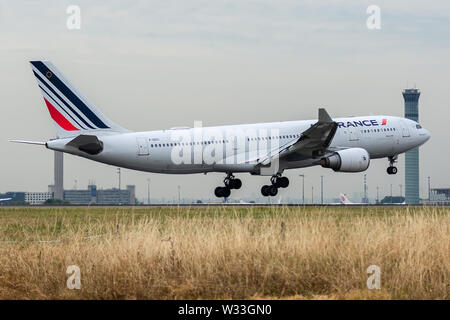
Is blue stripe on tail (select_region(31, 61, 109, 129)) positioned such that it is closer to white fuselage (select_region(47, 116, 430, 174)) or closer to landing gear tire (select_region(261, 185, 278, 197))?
white fuselage (select_region(47, 116, 430, 174))

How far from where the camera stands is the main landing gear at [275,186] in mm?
53781

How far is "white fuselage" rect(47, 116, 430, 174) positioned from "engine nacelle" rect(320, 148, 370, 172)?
2359 millimetres

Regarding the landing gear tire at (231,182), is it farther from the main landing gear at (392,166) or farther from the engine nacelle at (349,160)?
the main landing gear at (392,166)

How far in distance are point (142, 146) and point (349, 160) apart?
14495 mm

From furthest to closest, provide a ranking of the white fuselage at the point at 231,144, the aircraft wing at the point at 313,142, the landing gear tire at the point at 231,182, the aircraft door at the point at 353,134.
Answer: the landing gear tire at the point at 231,182 → the aircraft door at the point at 353,134 → the aircraft wing at the point at 313,142 → the white fuselage at the point at 231,144

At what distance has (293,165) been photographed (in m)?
55.1

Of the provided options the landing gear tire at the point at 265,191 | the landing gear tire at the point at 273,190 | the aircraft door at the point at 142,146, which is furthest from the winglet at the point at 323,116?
the aircraft door at the point at 142,146

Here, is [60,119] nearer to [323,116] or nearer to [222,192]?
[222,192]

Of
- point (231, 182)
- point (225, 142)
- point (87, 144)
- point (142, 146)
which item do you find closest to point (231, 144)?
point (225, 142)

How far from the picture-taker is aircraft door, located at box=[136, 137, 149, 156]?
165ft
